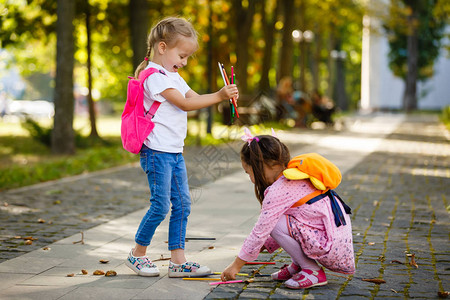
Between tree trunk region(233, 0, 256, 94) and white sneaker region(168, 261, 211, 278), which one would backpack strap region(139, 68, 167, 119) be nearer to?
white sneaker region(168, 261, 211, 278)

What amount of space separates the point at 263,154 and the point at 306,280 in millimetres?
822

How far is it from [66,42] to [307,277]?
11.2m

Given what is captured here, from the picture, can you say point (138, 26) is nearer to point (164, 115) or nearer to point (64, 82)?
point (64, 82)

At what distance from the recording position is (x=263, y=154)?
423 cm

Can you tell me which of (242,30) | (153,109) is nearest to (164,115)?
(153,109)

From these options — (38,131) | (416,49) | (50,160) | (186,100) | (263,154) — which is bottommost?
(50,160)

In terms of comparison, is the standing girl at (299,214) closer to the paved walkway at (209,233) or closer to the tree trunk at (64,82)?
the paved walkway at (209,233)

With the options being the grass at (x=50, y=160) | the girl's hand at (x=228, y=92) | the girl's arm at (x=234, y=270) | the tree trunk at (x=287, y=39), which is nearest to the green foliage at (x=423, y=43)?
the tree trunk at (x=287, y=39)

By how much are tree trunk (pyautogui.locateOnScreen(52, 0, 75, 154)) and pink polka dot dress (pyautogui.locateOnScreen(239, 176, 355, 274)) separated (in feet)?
36.0

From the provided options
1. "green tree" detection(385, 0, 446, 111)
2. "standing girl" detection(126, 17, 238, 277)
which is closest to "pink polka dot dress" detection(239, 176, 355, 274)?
"standing girl" detection(126, 17, 238, 277)

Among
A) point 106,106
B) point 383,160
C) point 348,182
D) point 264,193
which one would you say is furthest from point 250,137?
point 106,106

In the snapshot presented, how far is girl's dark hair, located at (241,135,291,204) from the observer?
4219mm

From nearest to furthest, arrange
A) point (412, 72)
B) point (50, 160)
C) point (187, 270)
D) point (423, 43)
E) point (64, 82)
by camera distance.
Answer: point (187, 270), point (50, 160), point (64, 82), point (412, 72), point (423, 43)

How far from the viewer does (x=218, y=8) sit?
2688 cm
